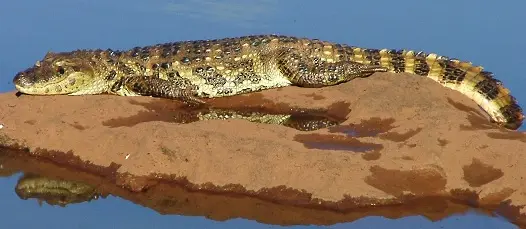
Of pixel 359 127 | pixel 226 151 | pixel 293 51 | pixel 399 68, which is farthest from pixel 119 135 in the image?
pixel 399 68

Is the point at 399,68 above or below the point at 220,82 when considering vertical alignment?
above

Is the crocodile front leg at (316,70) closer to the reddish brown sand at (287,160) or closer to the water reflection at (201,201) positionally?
the reddish brown sand at (287,160)

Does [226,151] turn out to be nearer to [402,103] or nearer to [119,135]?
[119,135]

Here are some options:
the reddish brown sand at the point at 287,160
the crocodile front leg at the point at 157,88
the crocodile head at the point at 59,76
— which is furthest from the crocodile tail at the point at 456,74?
the crocodile head at the point at 59,76

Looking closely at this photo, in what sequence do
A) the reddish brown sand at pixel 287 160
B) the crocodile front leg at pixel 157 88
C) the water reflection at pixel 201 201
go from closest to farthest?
the water reflection at pixel 201 201
the reddish brown sand at pixel 287 160
the crocodile front leg at pixel 157 88

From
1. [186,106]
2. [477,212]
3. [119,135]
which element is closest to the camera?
[477,212]

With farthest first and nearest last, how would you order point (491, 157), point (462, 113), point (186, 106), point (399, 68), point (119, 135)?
point (399, 68), point (186, 106), point (462, 113), point (119, 135), point (491, 157)

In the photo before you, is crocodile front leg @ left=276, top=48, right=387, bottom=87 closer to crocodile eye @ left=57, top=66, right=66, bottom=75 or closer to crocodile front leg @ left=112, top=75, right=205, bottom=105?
crocodile front leg @ left=112, top=75, right=205, bottom=105
